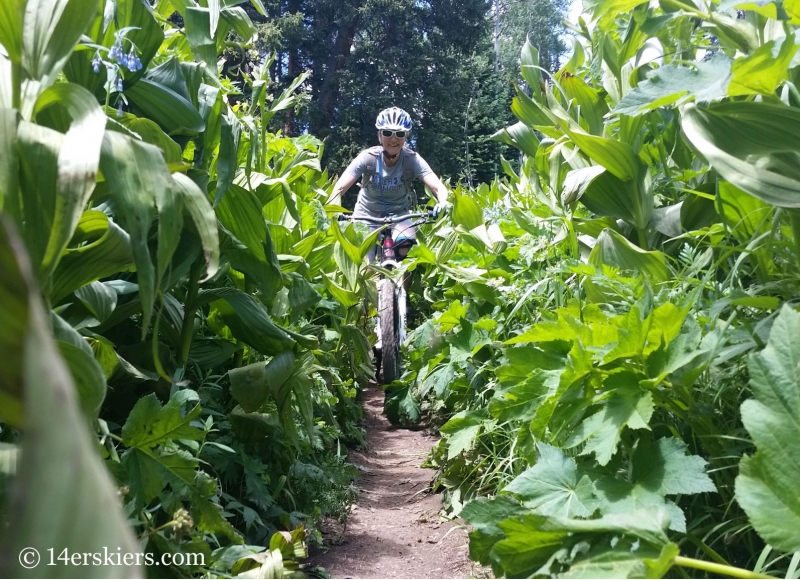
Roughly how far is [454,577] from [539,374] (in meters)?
0.66

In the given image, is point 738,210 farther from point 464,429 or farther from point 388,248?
point 388,248

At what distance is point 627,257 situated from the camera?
166cm

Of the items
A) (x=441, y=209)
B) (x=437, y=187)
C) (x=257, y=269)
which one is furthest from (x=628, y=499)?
(x=437, y=187)

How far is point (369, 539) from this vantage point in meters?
1.93

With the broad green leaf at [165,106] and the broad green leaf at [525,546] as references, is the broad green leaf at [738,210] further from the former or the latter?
the broad green leaf at [165,106]

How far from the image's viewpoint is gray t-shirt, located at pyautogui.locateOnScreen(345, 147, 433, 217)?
Result: 4633mm

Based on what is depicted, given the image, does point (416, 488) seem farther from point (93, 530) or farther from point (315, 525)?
point (93, 530)

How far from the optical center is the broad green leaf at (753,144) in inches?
42.9

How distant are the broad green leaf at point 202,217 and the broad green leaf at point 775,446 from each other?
667 mm

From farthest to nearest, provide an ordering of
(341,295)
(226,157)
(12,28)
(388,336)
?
(388,336), (341,295), (226,157), (12,28)

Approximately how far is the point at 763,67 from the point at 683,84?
114 mm

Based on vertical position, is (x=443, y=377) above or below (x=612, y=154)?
below

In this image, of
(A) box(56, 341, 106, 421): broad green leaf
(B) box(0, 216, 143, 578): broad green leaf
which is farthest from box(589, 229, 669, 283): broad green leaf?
(B) box(0, 216, 143, 578): broad green leaf

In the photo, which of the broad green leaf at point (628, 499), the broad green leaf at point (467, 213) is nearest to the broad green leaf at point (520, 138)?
the broad green leaf at point (467, 213)
